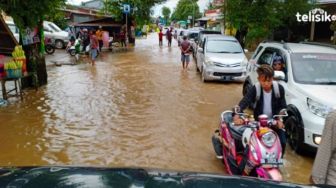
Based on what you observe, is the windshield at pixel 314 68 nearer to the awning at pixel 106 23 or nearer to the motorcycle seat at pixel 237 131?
the motorcycle seat at pixel 237 131

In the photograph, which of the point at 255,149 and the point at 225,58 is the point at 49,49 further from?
the point at 255,149

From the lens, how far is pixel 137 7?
38.4 meters

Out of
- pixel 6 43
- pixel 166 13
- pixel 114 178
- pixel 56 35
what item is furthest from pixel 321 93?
pixel 166 13

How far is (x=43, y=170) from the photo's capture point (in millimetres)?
2684

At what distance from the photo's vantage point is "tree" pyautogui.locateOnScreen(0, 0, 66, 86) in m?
11.9

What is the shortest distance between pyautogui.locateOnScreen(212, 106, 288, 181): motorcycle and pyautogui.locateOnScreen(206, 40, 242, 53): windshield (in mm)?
10372

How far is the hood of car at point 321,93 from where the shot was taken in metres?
6.46

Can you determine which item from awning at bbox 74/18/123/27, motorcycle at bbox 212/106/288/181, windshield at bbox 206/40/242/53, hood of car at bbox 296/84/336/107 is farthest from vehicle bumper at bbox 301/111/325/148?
awning at bbox 74/18/123/27

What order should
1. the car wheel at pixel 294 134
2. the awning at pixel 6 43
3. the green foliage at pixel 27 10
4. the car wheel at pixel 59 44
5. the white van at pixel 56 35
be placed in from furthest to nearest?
the car wheel at pixel 59 44
the white van at pixel 56 35
the awning at pixel 6 43
the green foliage at pixel 27 10
the car wheel at pixel 294 134

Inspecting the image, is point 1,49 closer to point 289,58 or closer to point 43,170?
point 289,58

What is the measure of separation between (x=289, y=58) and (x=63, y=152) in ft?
15.0

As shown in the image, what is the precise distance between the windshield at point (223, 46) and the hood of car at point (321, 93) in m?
8.72

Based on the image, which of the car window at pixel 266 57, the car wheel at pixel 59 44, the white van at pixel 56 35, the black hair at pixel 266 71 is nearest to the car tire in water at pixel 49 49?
the white van at pixel 56 35

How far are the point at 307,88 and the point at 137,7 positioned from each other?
107ft
